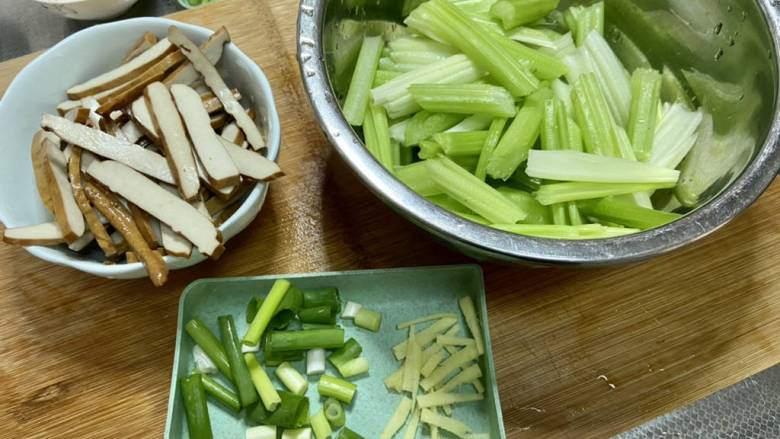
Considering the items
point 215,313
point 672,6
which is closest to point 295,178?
point 215,313

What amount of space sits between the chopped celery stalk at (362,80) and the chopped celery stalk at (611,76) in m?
0.56

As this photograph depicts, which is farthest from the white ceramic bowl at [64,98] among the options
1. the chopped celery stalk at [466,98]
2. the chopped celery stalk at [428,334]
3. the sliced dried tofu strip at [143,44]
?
the chopped celery stalk at [428,334]

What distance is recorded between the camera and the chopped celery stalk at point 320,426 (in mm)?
1220

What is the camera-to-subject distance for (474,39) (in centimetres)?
136

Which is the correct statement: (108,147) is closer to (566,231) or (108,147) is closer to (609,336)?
(566,231)

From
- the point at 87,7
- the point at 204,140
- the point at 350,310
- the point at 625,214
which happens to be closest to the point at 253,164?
the point at 204,140

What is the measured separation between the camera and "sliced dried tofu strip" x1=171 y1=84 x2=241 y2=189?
3.94ft

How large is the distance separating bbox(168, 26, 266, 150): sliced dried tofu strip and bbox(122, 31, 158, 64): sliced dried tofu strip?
0.21 feet

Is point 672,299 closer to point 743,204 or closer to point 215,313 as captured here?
point 743,204

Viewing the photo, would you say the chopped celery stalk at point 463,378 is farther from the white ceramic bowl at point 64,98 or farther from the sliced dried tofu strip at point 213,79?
the sliced dried tofu strip at point 213,79

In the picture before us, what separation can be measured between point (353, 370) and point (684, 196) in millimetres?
887

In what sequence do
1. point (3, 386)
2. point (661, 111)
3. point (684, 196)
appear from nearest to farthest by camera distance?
point (3, 386) → point (684, 196) → point (661, 111)

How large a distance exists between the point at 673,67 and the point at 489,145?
0.66 metres

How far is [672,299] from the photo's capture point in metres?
1.39
